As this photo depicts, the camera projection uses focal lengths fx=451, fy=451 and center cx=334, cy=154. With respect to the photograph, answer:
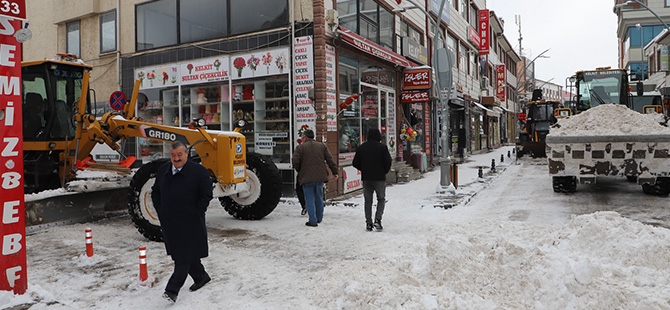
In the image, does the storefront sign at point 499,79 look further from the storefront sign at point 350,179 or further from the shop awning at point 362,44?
the storefront sign at point 350,179

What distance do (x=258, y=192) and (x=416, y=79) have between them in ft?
32.1

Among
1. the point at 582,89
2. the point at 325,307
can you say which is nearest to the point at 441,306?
the point at 325,307

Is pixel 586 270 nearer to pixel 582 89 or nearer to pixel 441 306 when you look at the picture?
pixel 441 306

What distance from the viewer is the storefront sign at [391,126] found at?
16453 millimetres

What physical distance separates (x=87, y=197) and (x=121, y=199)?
0.79 metres

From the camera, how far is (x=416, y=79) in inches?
664

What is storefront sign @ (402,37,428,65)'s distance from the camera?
56.7 feet

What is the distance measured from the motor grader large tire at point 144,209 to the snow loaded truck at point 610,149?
865 cm

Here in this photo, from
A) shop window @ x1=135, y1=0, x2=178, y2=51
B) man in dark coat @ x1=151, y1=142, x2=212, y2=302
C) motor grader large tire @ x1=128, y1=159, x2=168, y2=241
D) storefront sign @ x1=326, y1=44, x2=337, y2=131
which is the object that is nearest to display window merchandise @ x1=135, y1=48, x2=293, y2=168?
shop window @ x1=135, y1=0, x2=178, y2=51

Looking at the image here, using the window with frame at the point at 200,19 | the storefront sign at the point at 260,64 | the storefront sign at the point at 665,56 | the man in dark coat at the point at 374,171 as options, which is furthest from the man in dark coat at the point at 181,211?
the storefront sign at the point at 665,56

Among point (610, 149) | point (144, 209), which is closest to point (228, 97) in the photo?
point (144, 209)

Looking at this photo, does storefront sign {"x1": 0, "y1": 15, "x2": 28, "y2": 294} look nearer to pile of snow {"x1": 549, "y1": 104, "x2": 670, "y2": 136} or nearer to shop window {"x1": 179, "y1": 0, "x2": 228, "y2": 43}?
shop window {"x1": 179, "y1": 0, "x2": 228, "y2": 43}

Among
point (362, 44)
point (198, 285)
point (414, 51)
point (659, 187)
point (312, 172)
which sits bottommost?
point (198, 285)

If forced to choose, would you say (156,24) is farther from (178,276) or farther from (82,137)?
(178,276)
